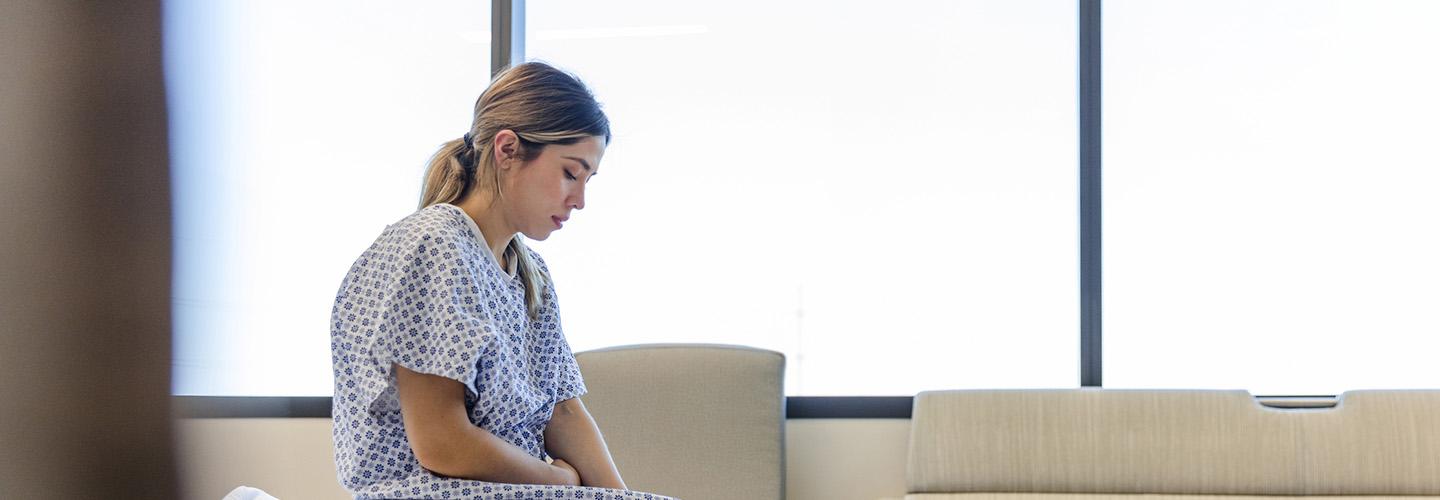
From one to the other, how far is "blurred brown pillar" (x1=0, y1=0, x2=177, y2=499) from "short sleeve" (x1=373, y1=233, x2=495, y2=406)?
1.95 meters

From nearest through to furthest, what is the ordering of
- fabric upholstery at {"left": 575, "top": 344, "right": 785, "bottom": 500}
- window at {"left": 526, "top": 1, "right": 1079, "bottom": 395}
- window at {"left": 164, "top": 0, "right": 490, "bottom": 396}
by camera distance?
fabric upholstery at {"left": 575, "top": 344, "right": 785, "bottom": 500} < window at {"left": 526, "top": 1, "right": 1079, "bottom": 395} < window at {"left": 164, "top": 0, "right": 490, "bottom": 396}

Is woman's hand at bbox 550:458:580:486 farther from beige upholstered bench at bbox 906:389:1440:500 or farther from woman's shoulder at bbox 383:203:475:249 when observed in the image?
beige upholstered bench at bbox 906:389:1440:500

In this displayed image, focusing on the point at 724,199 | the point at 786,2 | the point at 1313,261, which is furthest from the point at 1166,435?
the point at 786,2

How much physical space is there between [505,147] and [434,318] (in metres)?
0.28

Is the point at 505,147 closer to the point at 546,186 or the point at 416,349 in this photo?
the point at 546,186

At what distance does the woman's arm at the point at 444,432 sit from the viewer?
4.71ft

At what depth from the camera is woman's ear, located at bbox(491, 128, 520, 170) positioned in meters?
1.62

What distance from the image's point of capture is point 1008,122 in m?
3.42

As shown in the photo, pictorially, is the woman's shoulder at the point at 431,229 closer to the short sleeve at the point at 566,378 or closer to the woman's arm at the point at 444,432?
the woman's arm at the point at 444,432

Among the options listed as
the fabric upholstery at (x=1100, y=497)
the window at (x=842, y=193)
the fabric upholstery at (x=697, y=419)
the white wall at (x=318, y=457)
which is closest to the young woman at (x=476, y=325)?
the fabric upholstery at (x=697, y=419)

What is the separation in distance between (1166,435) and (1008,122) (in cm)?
91

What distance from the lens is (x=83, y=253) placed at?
10.4ft

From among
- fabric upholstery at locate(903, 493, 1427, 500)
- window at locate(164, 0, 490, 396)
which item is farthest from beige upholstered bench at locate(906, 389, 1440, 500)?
window at locate(164, 0, 490, 396)

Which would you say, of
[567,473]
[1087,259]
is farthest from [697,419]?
[567,473]
